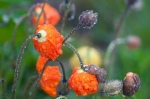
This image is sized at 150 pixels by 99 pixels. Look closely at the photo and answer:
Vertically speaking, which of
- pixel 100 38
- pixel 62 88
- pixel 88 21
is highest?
pixel 100 38

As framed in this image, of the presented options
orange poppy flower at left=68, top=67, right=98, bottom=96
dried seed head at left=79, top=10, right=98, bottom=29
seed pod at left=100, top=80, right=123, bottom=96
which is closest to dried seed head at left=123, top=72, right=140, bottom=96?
seed pod at left=100, top=80, right=123, bottom=96

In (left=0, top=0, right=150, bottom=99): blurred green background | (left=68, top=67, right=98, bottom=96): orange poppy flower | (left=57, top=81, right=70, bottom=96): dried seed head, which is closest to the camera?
(left=68, top=67, right=98, bottom=96): orange poppy flower

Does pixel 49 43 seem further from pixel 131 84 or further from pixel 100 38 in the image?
pixel 100 38

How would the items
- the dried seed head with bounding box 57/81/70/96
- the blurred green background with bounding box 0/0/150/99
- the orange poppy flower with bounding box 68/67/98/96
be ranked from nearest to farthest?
the orange poppy flower with bounding box 68/67/98/96
the dried seed head with bounding box 57/81/70/96
the blurred green background with bounding box 0/0/150/99

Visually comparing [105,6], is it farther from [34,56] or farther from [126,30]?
[34,56]

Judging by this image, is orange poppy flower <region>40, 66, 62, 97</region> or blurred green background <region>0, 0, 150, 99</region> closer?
orange poppy flower <region>40, 66, 62, 97</region>

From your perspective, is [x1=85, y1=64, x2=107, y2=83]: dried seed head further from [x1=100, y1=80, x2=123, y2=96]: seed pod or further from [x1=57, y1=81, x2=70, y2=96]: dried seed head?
[x1=57, y1=81, x2=70, y2=96]: dried seed head

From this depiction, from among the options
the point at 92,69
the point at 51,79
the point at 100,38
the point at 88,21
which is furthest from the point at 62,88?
the point at 100,38
